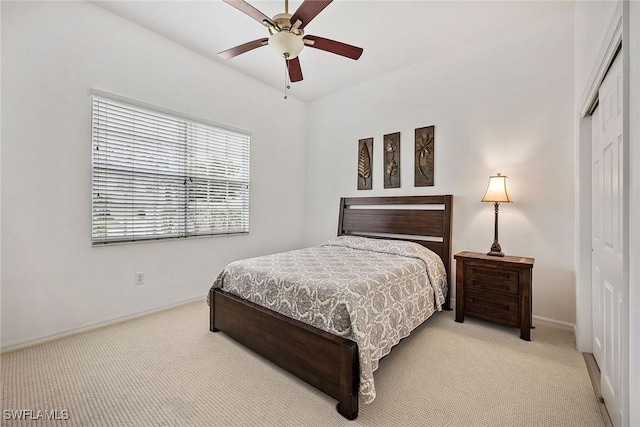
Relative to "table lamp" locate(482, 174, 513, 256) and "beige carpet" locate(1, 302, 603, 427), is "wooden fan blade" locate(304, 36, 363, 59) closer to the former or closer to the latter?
"table lamp" locate(482, 174, 513, 256)

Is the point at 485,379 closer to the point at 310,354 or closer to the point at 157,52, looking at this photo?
the point at 310,354

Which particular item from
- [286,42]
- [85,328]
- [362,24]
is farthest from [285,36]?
[85,328]

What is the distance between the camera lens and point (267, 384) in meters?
1.85

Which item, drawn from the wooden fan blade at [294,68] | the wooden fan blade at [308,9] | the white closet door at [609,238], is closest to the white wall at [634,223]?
the white closet door at [609,238]

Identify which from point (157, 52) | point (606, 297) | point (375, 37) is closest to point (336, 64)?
point (375, 37)

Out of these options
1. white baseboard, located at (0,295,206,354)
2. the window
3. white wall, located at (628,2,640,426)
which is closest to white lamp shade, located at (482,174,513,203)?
white wall, located at (628,2,640,426)

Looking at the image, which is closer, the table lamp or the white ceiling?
the white ceiling

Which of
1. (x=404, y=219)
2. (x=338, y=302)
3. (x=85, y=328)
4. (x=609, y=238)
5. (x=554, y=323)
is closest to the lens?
(x=609, y=238)

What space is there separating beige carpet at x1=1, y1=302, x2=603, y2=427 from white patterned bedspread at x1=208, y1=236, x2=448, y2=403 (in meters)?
0.26

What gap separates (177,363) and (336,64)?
3649 mm

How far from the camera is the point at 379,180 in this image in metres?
3.95

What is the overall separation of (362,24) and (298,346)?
300 centimetres

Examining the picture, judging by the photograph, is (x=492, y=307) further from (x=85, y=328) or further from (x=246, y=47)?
(x=85, y=328)

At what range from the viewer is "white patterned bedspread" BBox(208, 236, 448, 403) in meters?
1.70
